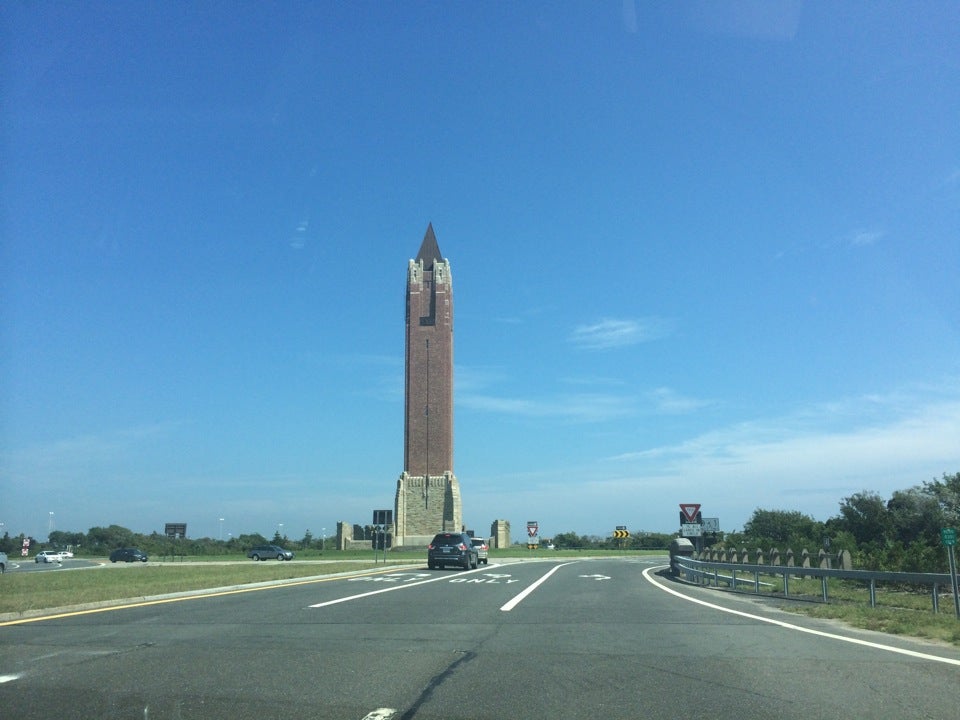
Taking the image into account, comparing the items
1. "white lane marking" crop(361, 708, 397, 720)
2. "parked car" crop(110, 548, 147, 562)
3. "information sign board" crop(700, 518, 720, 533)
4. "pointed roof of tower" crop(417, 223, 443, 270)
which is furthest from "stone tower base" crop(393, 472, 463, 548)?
"white lane marking" crop(361, 708, 397, 720)

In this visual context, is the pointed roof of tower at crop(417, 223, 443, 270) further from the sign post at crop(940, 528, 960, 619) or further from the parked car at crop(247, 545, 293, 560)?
the sign post at crop(940, 528, 960, 619)

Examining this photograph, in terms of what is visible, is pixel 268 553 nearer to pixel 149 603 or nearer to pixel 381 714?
pixel 149 603

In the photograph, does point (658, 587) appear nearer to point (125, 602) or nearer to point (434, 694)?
point (125, 602)

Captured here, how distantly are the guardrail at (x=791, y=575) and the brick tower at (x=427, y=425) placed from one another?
2773 inches

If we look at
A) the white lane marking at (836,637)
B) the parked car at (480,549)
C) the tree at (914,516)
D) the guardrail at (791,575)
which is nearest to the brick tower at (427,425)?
the parked car at (480,549)

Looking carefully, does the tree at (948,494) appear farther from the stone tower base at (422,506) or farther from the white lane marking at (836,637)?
the stone tower base at (422,506)

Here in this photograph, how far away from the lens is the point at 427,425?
105 metres

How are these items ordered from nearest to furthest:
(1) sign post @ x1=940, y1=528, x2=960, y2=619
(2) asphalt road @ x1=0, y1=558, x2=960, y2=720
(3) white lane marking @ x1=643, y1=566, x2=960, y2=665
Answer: (2) asphalt road @ x1=0, y1=558, x2=960, y2=720 → (3) white lane marking @ x1=643, y1=566, x2=960, y2=665 → (1) sign post @ x1=940, y1=528, x2=960, y2=619

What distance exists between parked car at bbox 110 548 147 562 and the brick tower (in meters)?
39.7

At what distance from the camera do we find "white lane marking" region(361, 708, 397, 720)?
688cm

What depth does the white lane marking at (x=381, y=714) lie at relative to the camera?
271 inches

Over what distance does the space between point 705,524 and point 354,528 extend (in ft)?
234

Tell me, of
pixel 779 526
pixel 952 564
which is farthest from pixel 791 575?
pixel 779 526

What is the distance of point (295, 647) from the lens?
10.8 meters
